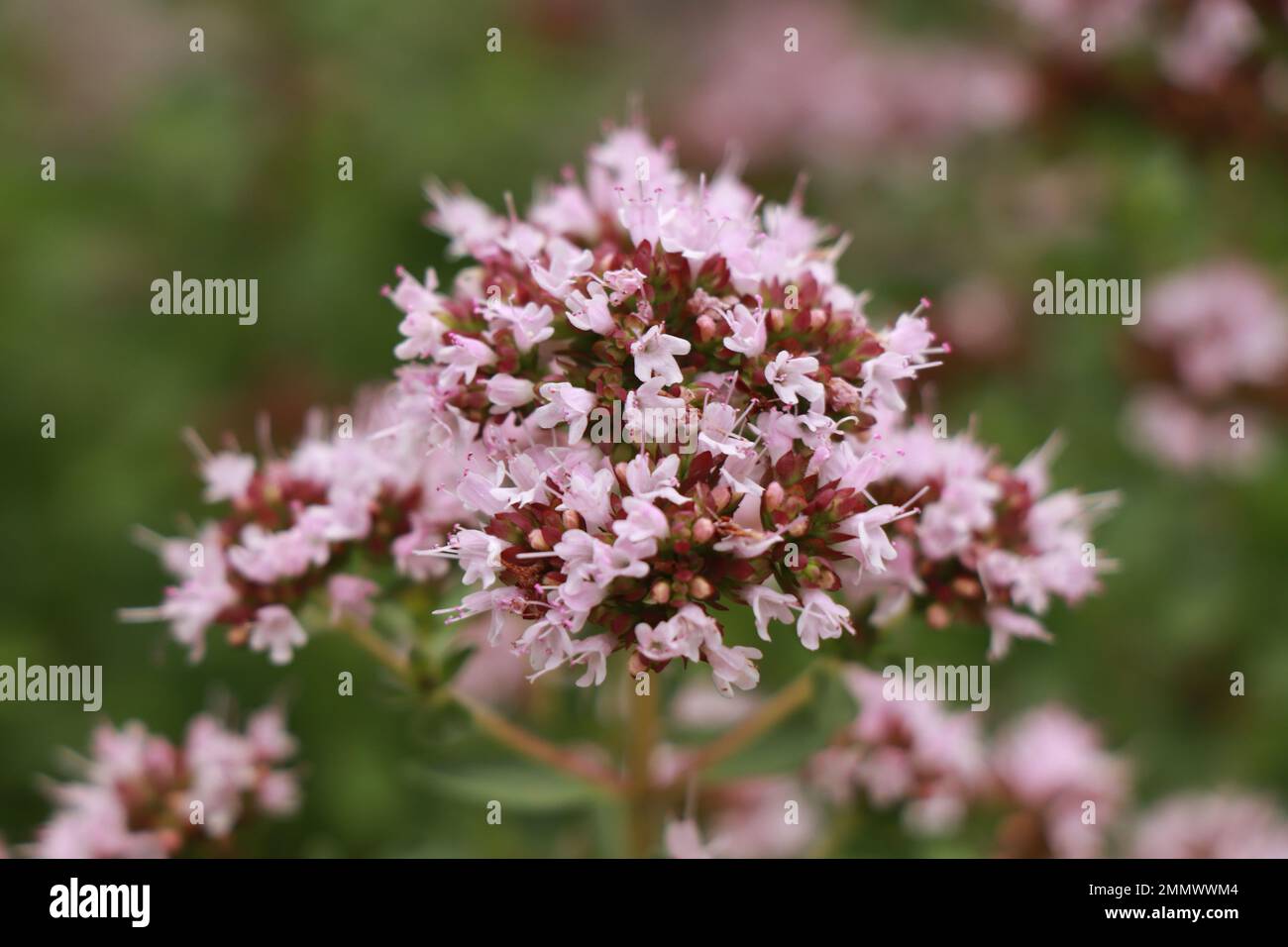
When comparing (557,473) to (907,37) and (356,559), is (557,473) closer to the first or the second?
(356,559)

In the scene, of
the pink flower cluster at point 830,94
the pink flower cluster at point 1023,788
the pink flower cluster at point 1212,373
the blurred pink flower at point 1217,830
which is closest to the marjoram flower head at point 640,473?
the pink flower cluster at point 1023,788

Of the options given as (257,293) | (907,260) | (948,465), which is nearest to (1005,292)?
(907,260)

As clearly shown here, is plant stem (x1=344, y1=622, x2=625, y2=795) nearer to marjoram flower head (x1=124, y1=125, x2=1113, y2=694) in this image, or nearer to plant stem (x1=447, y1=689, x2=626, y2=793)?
plant stem (x1=447, y1=689, x2=626, y2=793)

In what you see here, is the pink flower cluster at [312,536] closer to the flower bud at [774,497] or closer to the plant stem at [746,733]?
the flower bud at [774,497]

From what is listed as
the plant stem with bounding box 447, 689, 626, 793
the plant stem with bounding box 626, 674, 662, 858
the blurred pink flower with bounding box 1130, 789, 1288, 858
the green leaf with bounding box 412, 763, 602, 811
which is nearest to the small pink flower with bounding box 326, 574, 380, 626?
the plant stem with bounding box 447, 689, 626, 793

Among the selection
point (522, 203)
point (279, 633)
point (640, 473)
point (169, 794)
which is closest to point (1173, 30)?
point (522, 203)

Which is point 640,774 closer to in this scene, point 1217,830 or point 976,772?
point 976,772
